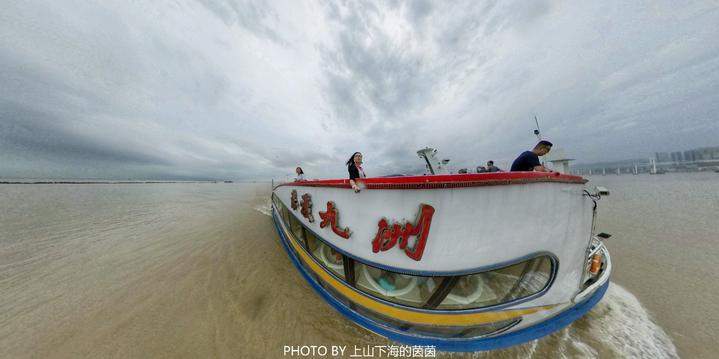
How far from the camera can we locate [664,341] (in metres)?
3.53

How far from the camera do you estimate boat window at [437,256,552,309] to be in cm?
319

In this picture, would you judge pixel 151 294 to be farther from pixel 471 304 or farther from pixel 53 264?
pixel 471 304

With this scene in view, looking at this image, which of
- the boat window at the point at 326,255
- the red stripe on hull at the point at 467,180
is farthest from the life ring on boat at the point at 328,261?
the red stripe on hull at the point at 467,180

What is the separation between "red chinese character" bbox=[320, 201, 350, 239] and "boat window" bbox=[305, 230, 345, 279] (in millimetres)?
754

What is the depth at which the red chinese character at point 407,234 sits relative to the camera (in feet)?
8.96

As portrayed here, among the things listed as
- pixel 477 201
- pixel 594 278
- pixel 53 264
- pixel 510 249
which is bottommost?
pixel 53 264

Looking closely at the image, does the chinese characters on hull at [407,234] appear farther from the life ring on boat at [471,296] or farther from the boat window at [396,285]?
the life ring on boat at [471,296]

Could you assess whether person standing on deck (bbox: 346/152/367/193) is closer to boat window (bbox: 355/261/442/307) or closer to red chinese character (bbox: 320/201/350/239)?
red chinese character (bbox: 320/201/350/239)

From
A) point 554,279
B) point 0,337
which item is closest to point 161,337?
point 0,337

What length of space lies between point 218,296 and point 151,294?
169 centimetres

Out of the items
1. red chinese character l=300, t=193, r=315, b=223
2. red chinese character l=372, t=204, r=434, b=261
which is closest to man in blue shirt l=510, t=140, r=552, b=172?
red chinese character l=372, t=204, r=434, b=261

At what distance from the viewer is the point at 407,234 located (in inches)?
112

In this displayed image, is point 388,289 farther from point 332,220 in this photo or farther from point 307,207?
point 307,207

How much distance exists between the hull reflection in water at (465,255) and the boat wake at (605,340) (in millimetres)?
461
